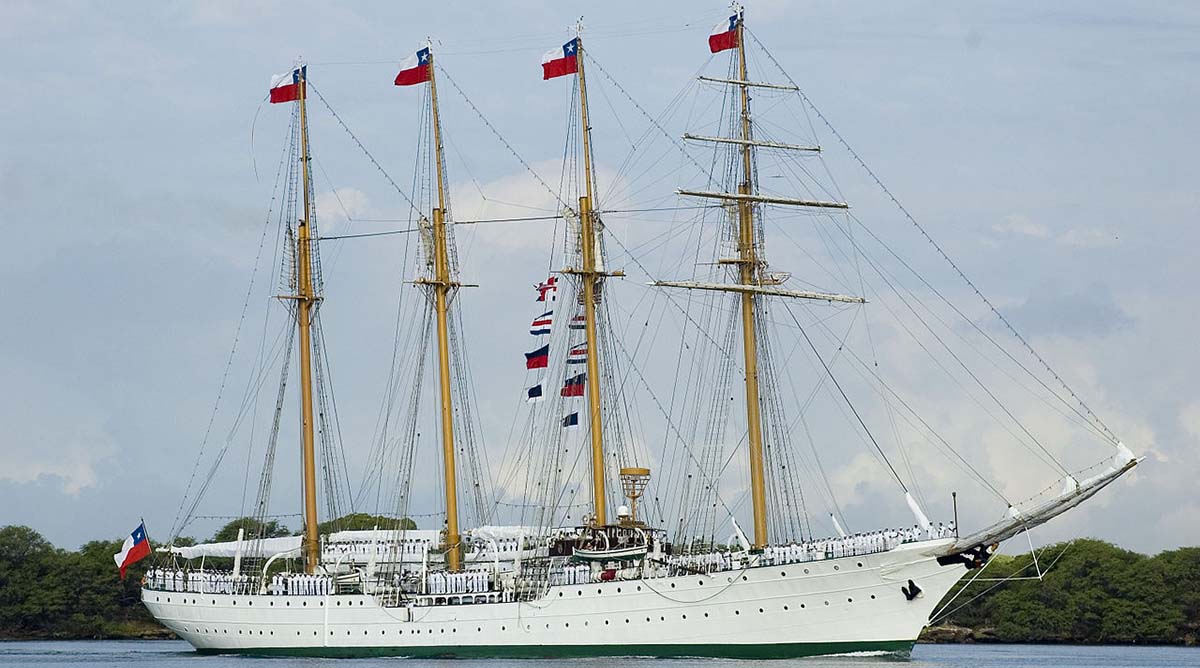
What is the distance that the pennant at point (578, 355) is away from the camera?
96000 mm

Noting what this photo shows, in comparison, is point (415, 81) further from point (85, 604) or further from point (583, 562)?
point (85, 604)

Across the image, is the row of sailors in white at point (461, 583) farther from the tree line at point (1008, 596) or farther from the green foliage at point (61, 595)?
the green foliage at point (61, 595)

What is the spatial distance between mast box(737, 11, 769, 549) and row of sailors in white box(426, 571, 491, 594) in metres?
14.5

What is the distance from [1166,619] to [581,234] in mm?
51452

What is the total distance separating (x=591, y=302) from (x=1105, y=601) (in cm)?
4746

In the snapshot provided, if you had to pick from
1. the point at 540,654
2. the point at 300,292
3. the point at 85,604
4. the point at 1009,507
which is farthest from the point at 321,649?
the point at 85,604

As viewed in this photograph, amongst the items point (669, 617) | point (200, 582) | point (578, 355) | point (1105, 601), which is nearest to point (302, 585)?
point (200, 582)

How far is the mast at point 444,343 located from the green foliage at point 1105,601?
137ft

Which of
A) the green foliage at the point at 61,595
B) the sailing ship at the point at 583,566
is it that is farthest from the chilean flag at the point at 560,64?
the green foliage at the point at 61,595

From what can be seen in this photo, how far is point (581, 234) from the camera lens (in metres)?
97.1

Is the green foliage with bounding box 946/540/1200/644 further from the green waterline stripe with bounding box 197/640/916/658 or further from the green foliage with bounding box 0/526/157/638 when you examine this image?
the green foliage with bounding box 0/526/157/638

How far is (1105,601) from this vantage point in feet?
402

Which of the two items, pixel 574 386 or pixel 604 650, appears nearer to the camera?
pixel 604 650

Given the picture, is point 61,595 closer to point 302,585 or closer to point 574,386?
point 302,585
